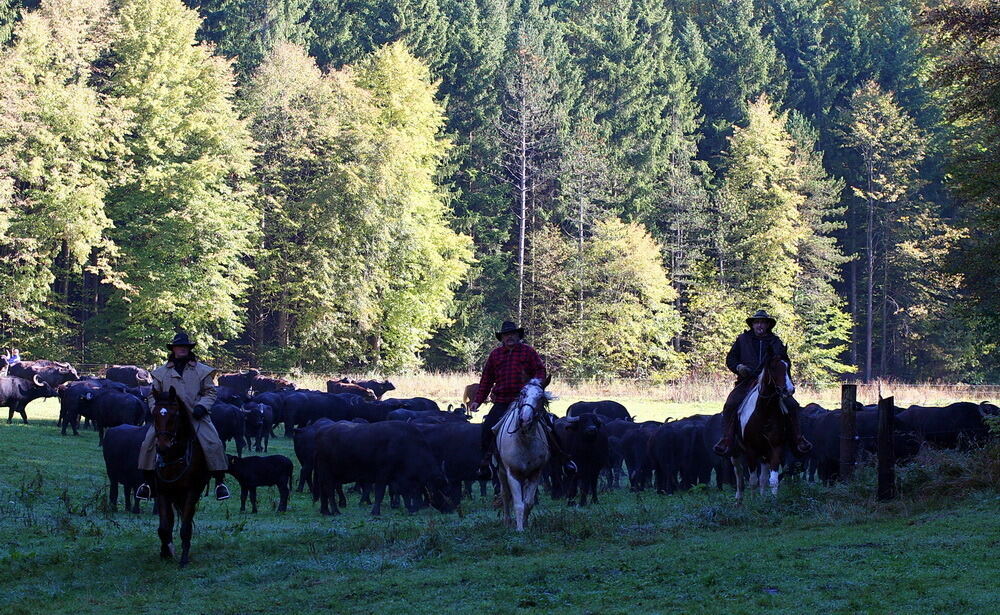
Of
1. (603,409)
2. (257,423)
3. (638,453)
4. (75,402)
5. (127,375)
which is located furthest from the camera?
(127,375)

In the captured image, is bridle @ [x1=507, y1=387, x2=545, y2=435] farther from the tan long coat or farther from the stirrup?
the tan long coat

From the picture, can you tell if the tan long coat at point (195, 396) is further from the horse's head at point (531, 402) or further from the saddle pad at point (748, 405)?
the saddle pad at point (748, 405)

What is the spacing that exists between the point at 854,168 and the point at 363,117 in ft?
121

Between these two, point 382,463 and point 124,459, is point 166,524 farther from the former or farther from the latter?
point 382,463

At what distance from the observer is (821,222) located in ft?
250

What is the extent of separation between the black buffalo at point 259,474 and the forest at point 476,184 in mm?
32448

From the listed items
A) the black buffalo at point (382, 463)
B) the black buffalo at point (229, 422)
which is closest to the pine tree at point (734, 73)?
the black buffalo at point (229, 422)

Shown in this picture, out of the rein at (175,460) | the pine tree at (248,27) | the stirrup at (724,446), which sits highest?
the pine tree at (248,27)

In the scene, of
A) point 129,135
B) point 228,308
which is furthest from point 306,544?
point 129,135

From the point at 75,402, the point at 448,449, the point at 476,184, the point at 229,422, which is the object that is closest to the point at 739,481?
the point at 448,449

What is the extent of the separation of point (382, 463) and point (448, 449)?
7.14ft

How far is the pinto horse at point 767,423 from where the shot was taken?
1519 centimetres

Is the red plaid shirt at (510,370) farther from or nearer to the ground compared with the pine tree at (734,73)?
nearer to the ground

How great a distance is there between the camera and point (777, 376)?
15.1 metres
